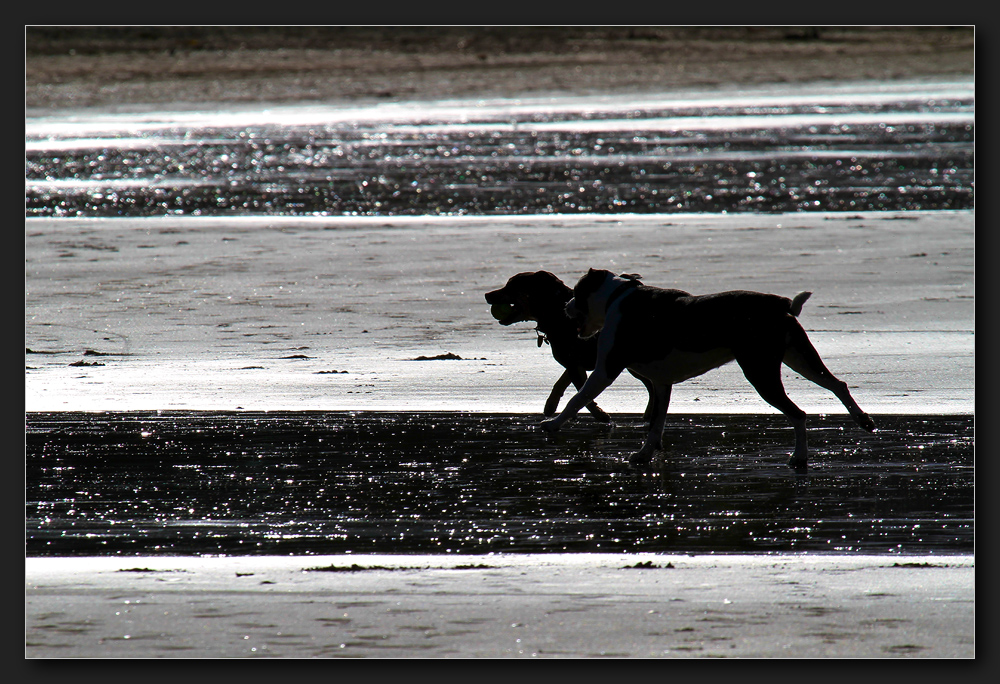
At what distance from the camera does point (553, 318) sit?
314 inches

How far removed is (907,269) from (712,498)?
21.4 ft

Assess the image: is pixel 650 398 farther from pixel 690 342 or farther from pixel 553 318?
pixel 553 318

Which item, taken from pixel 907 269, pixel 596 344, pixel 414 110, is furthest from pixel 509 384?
pixel 414 110

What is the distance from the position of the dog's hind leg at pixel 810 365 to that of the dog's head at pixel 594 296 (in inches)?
36.5

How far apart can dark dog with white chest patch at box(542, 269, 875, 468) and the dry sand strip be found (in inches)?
57.7

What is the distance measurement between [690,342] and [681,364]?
0.46ft

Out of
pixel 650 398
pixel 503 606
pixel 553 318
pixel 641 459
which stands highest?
pixel 553 318

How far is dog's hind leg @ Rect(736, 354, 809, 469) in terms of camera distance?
6548 mm

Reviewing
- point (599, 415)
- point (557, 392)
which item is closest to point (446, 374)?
point (557, 392)

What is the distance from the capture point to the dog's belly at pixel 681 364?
669 centimetres

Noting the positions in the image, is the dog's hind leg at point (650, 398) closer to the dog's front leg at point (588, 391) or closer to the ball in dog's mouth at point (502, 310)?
the dog's front leg at point (588, 391)

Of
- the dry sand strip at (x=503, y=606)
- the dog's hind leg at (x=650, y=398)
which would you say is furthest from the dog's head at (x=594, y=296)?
the dry sand strip at (x=503, y=606)

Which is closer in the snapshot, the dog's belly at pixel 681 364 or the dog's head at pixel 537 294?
the dog's belly at pixel 681 364

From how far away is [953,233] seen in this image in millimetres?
13531
